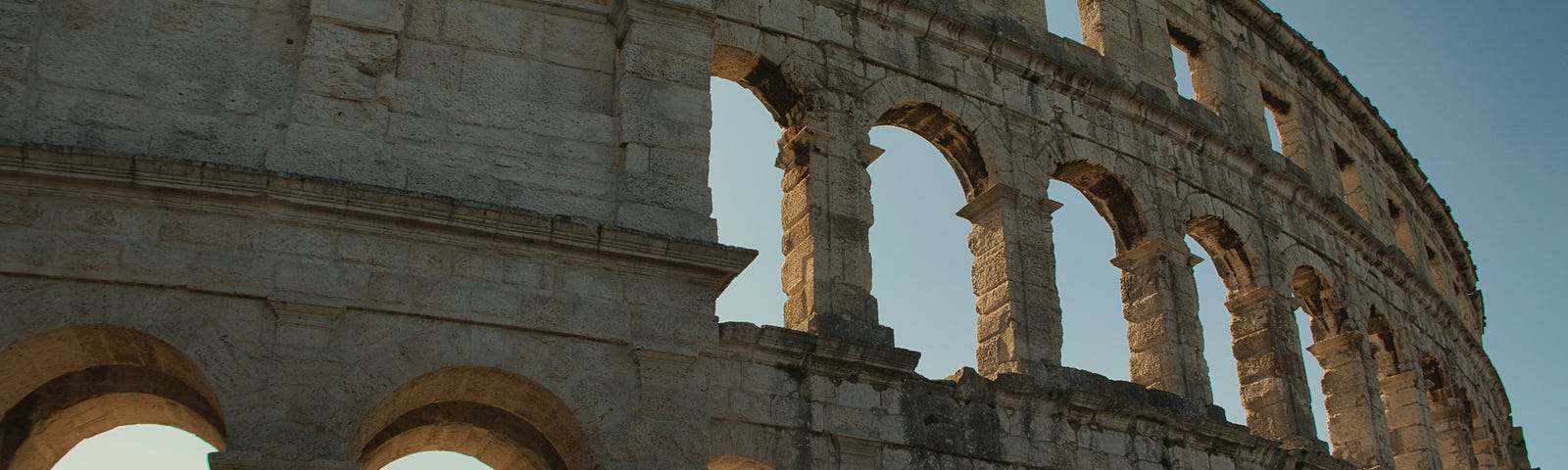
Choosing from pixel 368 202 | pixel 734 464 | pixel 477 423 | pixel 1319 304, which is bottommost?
pixel 734 464

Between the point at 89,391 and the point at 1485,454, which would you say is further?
the point at 1485,454

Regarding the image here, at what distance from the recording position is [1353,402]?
1290cm

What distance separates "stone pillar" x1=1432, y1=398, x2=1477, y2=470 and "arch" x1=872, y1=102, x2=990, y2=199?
26.9 ft

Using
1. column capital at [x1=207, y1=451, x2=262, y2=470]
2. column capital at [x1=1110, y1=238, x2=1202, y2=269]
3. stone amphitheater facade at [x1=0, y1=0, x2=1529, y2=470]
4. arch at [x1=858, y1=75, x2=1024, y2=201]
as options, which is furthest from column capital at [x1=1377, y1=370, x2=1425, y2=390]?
column capital at [x1=207, y1=451, x2=262, y2=470]

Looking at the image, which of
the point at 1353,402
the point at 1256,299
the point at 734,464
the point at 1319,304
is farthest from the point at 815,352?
the point at 1319,304

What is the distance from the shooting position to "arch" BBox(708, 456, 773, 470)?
25.8 feet

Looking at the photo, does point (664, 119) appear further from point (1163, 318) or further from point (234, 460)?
point (1163, 318)

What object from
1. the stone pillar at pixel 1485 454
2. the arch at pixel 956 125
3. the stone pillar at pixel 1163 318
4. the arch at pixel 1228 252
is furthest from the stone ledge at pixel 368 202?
the stone pillar at pixel 1485 454

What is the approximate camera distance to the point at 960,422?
8953mm

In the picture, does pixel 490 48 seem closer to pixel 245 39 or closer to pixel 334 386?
pixel 245 39

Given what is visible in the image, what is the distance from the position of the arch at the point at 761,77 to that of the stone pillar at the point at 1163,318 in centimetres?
328

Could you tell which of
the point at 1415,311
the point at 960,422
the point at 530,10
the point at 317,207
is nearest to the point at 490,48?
the point at 530,10

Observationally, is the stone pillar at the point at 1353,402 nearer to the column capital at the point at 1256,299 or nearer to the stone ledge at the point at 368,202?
the column capital at the point at 1256,299

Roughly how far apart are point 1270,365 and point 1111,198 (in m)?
2.02
